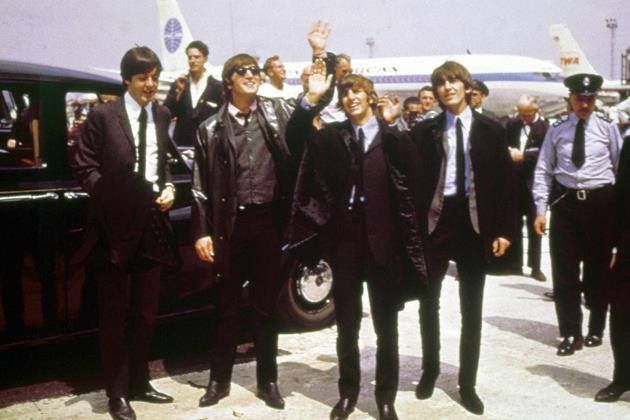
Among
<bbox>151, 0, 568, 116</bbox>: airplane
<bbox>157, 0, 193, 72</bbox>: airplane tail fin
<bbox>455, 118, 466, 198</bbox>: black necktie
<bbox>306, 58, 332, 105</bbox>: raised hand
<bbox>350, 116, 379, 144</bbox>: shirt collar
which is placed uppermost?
<bbox>157, 0, 193, 72</bbox>: airplane tail fin

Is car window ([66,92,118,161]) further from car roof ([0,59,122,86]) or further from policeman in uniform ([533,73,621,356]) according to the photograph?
policeman in uniform ([533,73,621,356])

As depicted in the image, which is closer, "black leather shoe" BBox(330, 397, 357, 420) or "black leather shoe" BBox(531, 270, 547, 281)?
"black leather shoe" BBox(330, 397, 357, 420)

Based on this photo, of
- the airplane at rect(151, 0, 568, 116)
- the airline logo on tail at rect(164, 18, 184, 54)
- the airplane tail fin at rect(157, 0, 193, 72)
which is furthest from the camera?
the airline logo on tail at rect(164, 18, 184, 54)

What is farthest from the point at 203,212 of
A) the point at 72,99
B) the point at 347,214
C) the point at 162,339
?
the point at 162,339

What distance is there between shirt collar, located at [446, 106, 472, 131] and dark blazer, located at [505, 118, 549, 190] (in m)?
3.72

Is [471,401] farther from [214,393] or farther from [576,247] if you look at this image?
[576,247]

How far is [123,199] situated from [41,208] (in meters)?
A: 0.61

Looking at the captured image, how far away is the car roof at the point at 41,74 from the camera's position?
15.9 feet

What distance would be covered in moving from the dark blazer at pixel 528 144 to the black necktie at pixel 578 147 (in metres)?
2.23

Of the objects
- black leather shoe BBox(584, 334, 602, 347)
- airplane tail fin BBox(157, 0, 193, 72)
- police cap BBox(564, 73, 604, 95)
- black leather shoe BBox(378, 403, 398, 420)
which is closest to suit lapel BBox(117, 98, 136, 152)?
black leather shoe BBox(378, 403, 398, 420)

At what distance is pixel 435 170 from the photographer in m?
4.71

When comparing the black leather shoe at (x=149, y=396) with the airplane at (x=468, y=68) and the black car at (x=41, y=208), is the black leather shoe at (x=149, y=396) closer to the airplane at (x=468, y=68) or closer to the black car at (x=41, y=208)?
the black car at (x=41, y=208)

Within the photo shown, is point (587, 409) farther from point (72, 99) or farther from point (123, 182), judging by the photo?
point (72, 99)

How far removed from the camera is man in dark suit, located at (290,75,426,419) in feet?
14.3
